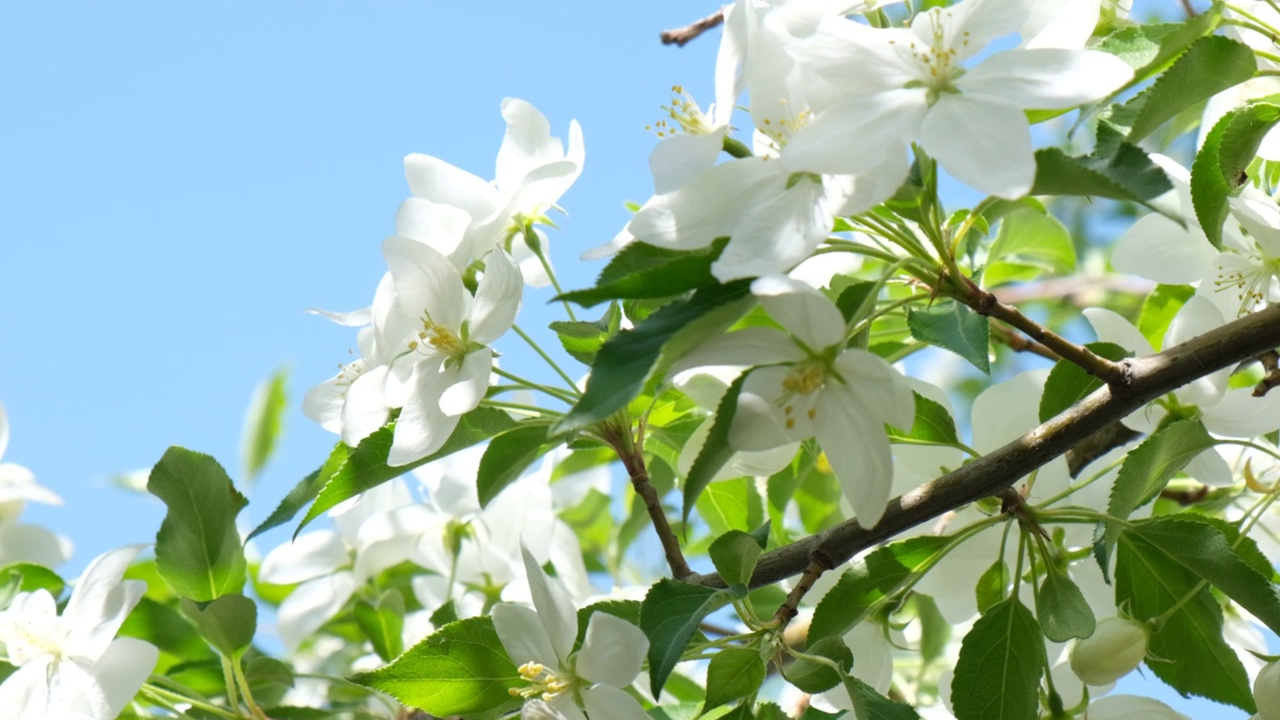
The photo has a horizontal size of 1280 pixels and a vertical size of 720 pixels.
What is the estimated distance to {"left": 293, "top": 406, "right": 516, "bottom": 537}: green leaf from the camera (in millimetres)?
1097

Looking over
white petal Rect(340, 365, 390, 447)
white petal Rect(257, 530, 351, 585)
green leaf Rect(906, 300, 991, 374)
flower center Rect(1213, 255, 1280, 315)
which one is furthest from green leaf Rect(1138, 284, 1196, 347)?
white petal Rect(257, 530, 351, 585)

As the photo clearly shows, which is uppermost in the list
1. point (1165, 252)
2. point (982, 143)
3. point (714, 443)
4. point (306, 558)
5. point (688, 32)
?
point (688, 32)

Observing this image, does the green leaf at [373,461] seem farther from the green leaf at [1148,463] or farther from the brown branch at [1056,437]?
the green leaf at [1148,463]

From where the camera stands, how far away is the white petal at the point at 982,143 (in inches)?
31.0

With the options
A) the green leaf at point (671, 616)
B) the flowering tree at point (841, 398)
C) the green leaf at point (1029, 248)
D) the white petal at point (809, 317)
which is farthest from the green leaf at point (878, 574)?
the green leaf at point (1029, 248)

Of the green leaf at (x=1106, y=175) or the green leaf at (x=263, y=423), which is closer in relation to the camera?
the green leaf at (x=1106, y=175)

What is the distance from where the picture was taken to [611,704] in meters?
0.96

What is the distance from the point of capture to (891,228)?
36.9 inches

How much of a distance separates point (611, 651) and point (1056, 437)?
0.38m

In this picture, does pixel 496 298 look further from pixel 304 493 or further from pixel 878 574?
pixel 878 574

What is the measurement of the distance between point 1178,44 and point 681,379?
0.47 metres

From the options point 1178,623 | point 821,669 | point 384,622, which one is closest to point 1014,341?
point 1178,623

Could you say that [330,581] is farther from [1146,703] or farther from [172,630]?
[1146,703]

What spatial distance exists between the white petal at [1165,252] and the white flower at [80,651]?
1.05 m
